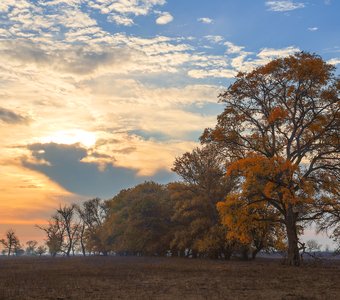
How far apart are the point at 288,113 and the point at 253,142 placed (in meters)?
4.48

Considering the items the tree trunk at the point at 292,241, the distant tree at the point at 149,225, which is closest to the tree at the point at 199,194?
the distant tree at the point at 149,225

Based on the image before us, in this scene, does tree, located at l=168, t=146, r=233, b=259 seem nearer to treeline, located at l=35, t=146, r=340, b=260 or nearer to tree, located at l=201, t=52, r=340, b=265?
treeline, located at l=35, t=146, r=340, b=260

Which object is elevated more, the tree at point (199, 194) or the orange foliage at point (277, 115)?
the orange foliage at point (277, 115)

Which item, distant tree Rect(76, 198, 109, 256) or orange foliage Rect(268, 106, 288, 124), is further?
distant tree Rect(76, 198, 109, 256)

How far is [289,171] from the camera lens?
37.2 m

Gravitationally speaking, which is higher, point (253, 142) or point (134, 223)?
point (253, 142)

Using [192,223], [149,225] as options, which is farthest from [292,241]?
[149,225]

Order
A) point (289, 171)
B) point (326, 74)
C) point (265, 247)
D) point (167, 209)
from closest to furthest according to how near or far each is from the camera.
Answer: point (289, 171) → point (326, 74) → point (265, 247) → point (167, 209)

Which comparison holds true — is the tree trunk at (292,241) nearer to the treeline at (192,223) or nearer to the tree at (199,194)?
the treeline at (192,223)

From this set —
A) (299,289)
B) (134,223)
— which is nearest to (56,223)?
(134,223)

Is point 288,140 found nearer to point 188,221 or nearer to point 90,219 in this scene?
point 188,221

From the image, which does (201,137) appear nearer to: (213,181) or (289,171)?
(289,171)

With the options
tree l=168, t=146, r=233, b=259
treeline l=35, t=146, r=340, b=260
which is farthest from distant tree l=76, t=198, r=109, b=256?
tree l=168, t=146, r=233, b=259

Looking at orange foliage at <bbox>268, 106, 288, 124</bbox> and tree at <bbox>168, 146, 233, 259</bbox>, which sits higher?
orange foliage at <bbox>268, 106, 288, 124</bbox>
